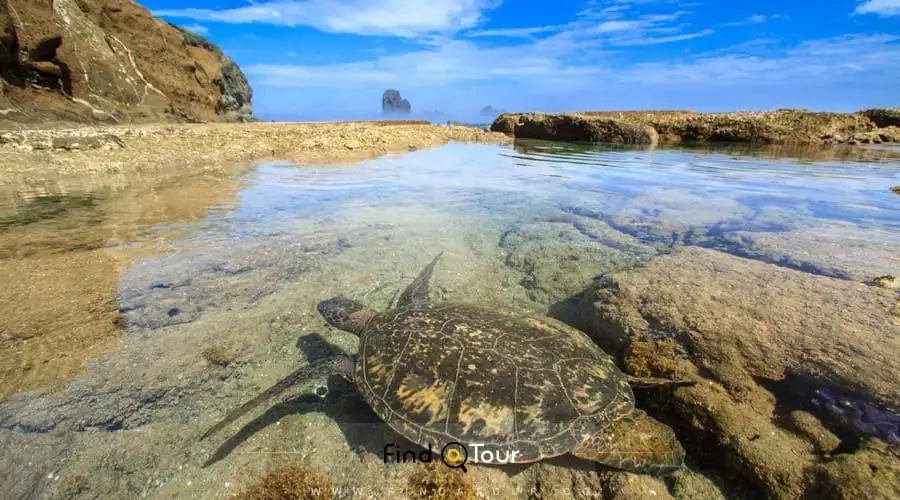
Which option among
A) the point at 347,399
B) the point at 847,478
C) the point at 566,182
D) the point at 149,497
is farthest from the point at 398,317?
the point at 566,182

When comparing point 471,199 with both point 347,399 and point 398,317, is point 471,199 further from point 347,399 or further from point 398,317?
point 347,399

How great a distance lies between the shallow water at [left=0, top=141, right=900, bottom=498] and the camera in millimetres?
2230

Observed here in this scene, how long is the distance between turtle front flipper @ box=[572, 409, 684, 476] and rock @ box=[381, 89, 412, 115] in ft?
517

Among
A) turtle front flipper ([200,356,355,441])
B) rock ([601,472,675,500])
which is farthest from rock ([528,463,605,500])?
turtle front flipper ([200,356,355,441])

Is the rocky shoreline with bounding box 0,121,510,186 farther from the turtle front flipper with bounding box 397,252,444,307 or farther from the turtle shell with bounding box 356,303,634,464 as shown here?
the turtle shell with bounding box 356,303,634,464

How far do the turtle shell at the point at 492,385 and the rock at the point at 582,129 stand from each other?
19.8m

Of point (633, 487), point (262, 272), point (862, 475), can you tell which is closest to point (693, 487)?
point (633, 487)

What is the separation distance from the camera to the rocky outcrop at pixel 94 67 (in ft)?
33.9

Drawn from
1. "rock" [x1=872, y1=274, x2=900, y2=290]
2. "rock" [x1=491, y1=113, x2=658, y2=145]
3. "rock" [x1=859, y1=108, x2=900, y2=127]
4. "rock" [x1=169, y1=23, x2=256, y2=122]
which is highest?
"rock" [x1=169, y1=23, x2=256, y2=122]

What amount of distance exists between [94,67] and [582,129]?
20589mm

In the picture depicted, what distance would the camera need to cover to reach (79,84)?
11812mm

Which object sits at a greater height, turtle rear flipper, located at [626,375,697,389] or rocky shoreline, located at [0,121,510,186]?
rocky shoreline, located at [0,121,510,186]

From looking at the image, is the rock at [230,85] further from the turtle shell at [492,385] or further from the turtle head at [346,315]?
→ the turtle shell at [492,385]

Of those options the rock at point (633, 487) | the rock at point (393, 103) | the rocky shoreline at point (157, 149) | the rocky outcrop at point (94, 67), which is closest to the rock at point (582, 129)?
the rocky shoreline at point (157, 149)
